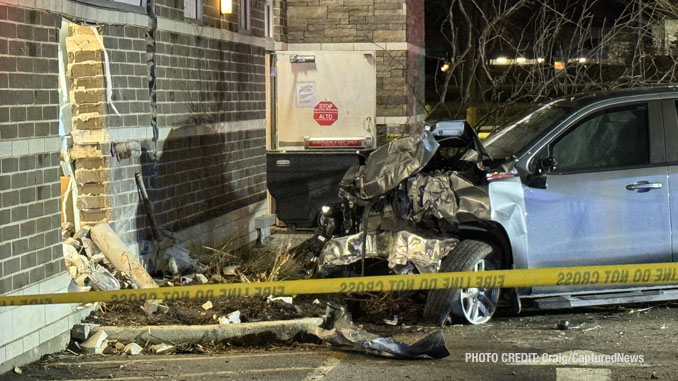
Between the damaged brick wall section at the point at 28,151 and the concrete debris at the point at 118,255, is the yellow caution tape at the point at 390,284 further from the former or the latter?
the concrete debris at the point at 118,255

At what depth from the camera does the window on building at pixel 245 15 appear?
13.7 metres

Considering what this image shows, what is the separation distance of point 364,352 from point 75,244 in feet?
10.1

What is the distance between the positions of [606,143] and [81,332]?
470cm

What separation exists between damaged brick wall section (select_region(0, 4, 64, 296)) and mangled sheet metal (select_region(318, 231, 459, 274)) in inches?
90.7

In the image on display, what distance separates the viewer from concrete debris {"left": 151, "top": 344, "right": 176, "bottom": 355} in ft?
26.3

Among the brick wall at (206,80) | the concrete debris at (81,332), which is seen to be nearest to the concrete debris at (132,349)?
the concrete debris at (81,332)

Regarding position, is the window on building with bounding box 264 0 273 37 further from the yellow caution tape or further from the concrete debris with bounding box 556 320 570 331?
the yellow caution tape

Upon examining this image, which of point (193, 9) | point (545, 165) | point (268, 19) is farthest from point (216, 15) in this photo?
point (545, 165)

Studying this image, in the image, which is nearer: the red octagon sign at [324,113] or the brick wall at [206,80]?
the brick wall at [206,80]

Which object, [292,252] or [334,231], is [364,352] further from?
[292,252]

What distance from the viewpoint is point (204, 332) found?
8.23 m

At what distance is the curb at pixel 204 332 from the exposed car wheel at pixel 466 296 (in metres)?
1.06

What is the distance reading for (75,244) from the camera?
9.34 meters

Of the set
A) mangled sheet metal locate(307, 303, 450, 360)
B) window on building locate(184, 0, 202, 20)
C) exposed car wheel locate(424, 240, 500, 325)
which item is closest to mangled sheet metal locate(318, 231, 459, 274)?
exposed car wheel locate(424, 240, 500, 325)
